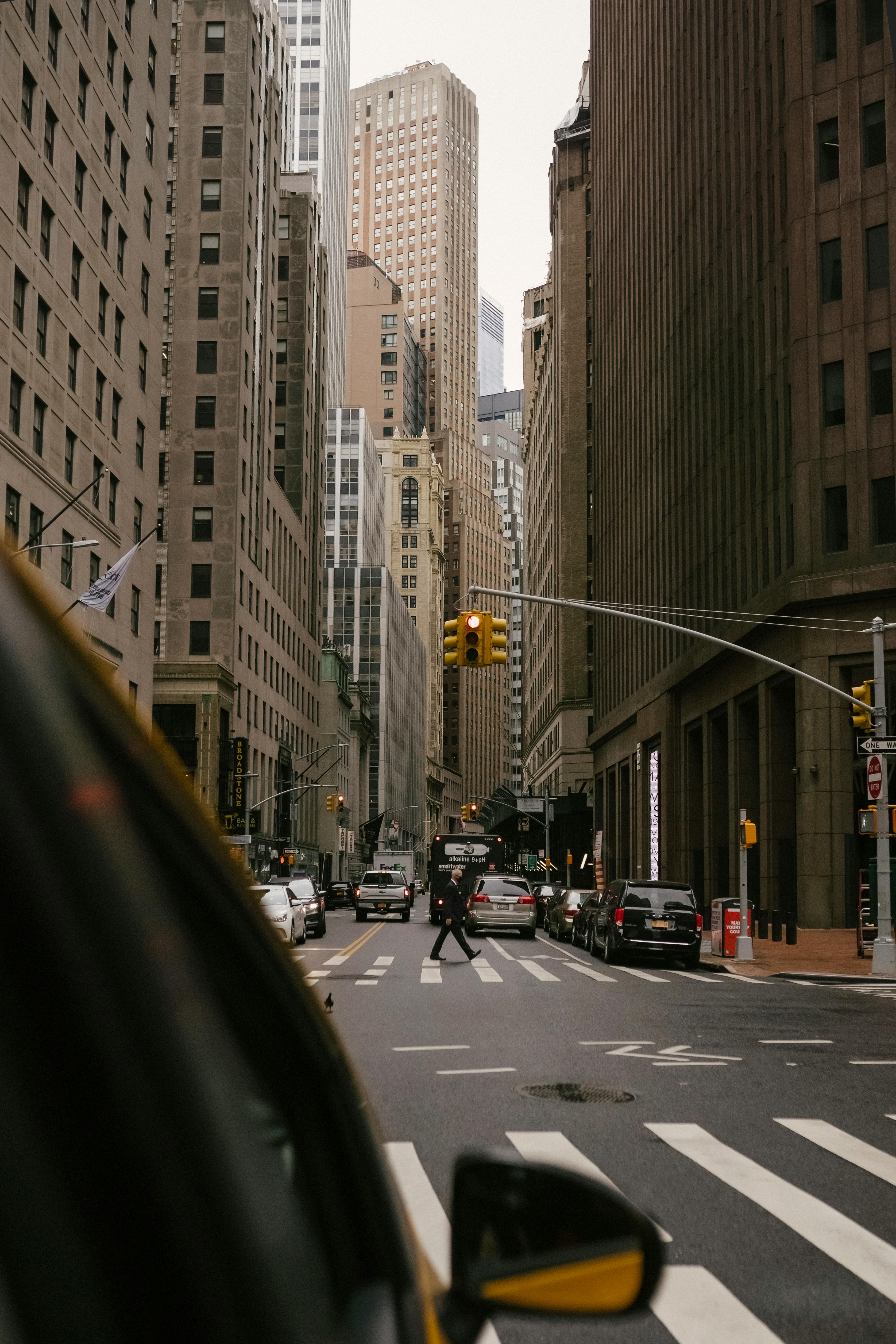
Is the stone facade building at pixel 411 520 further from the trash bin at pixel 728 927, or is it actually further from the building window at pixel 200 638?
the trash bin at pixel 728 927

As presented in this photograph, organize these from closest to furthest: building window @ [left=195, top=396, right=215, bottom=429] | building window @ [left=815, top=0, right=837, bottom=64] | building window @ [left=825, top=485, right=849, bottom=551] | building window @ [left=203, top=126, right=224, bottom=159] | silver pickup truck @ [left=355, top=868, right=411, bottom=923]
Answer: building window @ [left=825, top=485, right=849, bottom=551] < building window @ [left=815, top=0, right=837, bottom=64] < silver pickup truck @ [left=355, top=868, right=411, bottom=923] < building window @ [left=195, top=396, right=215, bottom=429] < building window @ [left=203, top=126, right=224, bottom=159]

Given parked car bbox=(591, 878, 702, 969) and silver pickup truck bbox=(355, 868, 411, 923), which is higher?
parked car bbox=(591, 878, 702, 969)

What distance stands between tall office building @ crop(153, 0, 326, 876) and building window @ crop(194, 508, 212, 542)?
0.26ft

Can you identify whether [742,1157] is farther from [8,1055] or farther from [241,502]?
[241,502]

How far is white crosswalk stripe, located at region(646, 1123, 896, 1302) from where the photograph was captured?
609cm

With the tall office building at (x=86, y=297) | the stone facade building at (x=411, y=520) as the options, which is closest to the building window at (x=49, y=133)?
the tall office building at (x=86, y=297)

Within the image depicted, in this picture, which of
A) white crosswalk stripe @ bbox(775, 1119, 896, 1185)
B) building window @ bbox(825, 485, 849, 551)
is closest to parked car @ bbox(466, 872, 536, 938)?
building window @ bbox(825, 485, 849, 551)

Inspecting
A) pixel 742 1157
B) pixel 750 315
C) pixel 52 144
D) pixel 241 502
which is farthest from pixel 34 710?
pixel 241 502

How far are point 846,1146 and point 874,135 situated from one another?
1492 inches

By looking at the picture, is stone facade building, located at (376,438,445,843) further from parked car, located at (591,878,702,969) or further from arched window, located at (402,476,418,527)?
parked car, located at (591,878,702,969)

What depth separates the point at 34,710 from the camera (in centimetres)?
92

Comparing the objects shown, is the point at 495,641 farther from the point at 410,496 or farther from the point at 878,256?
the point at 410,496

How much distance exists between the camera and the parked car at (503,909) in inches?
1467

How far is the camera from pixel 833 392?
3962 centimetres
